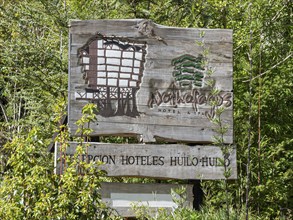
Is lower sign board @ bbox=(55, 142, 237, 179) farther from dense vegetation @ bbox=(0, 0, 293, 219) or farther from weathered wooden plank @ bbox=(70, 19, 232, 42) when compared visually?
dense vegetation @ bbox=(0, 0, 293, 219)

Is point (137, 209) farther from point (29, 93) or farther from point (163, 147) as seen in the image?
point (29, 93)

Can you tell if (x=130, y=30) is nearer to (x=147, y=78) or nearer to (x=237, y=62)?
(x=147, y=78)

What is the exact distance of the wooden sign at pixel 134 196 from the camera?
6.95 metres

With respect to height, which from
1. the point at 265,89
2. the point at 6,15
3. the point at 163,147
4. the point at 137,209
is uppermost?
→ the point at 6,15

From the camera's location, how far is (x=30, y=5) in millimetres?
11008

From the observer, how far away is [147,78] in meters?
7.20

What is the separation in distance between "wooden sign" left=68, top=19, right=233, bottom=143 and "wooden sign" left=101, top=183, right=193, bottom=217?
46cm

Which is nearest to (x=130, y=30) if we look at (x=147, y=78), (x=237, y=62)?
(x=147, y=78)

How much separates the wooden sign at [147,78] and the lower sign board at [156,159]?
11 centimetres

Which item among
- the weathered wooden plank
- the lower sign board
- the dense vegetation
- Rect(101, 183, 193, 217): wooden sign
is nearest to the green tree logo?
the weathered wooden plank

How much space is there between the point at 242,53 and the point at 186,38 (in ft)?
10.8

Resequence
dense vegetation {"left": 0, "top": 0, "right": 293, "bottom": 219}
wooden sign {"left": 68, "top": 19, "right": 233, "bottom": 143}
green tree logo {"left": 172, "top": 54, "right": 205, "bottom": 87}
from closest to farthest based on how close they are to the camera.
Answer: wooden sign {"left": 68, "top": 19, "right": 233, "bottom": 143} < green tree logo {"left": 172, "top": 54, "right": 205, "bottom": 87} < dense vegetation {"left": 0, "top": 0, "right": 293, "bottom": 219}

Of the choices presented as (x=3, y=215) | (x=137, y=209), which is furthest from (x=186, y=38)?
(x=3, y=215)

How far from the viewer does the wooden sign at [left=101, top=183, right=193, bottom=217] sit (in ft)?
22.8
